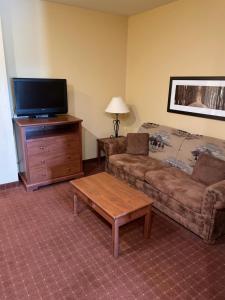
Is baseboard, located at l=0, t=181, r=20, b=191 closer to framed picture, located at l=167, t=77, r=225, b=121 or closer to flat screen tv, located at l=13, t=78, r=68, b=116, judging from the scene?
flat screen tv, located at l=13, t=78, r=68, b=116

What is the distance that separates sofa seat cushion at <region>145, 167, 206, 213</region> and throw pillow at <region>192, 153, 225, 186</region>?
0.25 ft

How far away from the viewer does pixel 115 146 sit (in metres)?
3.53

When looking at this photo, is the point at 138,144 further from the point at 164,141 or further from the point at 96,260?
the point at 96,260

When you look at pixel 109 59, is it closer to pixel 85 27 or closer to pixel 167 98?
pixel 85 27

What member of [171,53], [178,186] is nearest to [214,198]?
[178,186]

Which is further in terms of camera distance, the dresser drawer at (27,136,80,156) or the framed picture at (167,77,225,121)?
the dresser drawer at (27,136,80,156)

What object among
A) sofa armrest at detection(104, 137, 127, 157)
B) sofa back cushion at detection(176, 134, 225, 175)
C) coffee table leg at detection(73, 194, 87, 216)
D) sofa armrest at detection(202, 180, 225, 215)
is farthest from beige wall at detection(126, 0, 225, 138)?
coffee table leg at detection(73, 194, 87, 216)

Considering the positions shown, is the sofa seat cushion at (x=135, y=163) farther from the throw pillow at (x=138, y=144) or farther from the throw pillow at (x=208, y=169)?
the throw pillow at (x=208, y=169)

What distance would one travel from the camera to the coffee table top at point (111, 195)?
2037mm

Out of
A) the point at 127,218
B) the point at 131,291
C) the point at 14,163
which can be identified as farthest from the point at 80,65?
the point at 131,291

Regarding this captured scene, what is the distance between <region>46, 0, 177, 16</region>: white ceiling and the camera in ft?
10.4

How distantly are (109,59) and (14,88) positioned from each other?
1.74 meters

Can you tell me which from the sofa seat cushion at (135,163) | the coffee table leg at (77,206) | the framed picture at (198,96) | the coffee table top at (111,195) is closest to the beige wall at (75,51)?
the sofa seat cushion at (135,163)

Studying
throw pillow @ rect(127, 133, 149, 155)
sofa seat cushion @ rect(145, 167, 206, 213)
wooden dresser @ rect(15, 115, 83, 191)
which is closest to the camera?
sofa seat cushion @ rect(145, 167, 206, 213)
